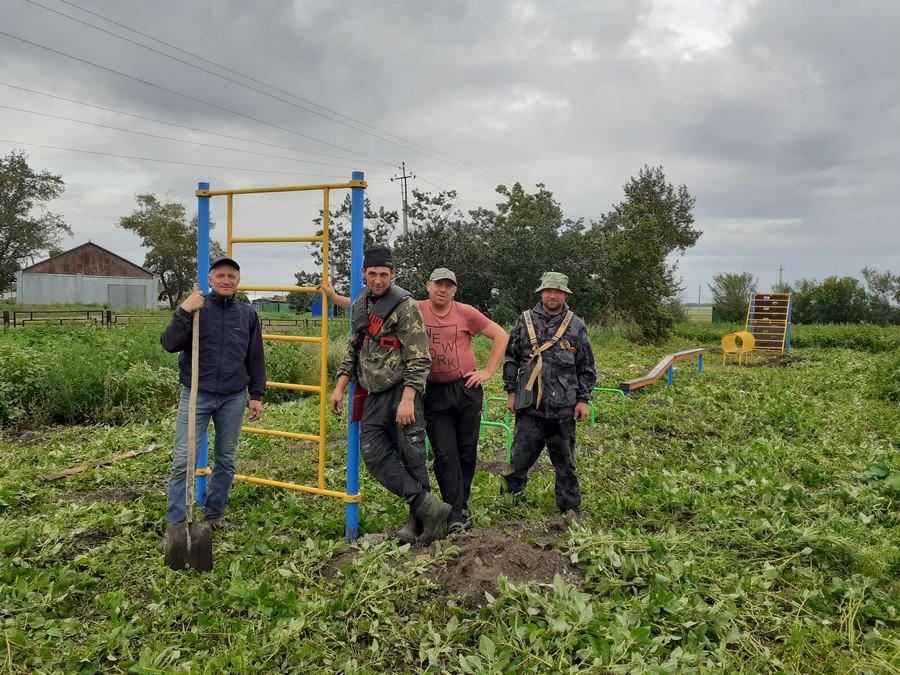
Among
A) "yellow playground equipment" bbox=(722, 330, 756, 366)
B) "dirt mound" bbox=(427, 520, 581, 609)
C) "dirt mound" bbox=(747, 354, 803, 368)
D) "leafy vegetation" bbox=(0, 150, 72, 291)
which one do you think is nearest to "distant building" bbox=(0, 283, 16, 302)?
"leafy vegetation" bbox=(0, 150, 72, 291)

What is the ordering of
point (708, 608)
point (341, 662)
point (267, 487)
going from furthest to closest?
point (267, 487)
point (708, 608)
point (341, 662)

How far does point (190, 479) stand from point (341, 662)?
158 cm

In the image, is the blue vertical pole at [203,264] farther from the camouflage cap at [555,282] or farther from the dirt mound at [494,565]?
the camouflage cap at [555,282]

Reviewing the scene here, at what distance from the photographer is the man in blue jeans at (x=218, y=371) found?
418 centimetres

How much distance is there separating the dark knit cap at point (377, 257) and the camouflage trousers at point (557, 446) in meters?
1.62

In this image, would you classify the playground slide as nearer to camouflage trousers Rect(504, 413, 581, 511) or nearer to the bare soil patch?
camouflage trousers Rect(504, 413, 581, 511)

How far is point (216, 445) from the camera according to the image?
4.47 metres

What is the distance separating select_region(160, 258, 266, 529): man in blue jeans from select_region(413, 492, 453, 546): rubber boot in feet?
4.61

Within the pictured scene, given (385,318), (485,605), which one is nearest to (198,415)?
(385,318)

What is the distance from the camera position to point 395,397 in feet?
13.2

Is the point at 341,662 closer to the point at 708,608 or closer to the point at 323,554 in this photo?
the point at 323,554

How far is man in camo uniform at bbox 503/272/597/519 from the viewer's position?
15.1 feet

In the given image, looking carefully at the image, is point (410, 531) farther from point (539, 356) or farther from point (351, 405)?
point (539, 356)

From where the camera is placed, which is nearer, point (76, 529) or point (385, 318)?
point (385, 318)
